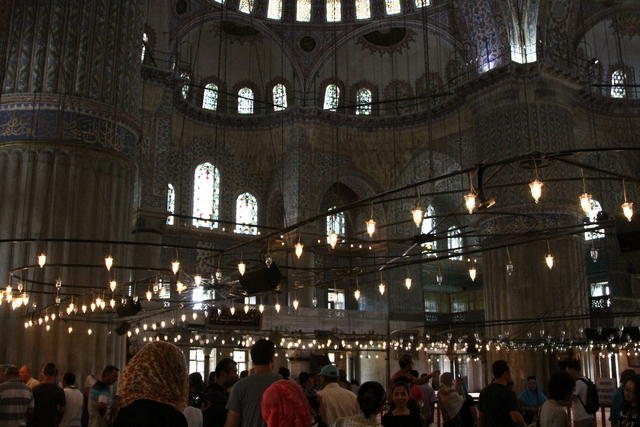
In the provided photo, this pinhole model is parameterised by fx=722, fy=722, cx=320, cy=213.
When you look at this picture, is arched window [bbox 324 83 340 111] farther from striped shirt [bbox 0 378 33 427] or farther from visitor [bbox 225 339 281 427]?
visitor [bbox 225 339 281 427]

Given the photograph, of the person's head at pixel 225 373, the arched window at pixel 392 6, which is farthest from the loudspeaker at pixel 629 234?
the arched window at pixel 392 6

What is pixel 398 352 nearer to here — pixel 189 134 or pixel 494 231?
pixel 494 231

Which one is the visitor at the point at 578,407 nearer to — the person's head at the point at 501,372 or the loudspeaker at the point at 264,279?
the person's head at the point at 501,372

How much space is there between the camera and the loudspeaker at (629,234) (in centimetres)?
814

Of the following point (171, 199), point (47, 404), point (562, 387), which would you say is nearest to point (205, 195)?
point (171, 199)

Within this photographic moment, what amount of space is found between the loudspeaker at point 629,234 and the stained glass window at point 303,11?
17175 mm

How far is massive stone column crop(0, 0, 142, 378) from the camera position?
1153 centimetres

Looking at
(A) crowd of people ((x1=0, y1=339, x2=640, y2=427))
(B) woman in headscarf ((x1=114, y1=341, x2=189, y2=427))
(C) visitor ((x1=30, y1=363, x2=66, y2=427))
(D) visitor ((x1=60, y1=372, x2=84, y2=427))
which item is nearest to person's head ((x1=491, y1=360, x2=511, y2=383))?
(A) crowd of people ((x1=0, y1=339, x2=640, y2=427))

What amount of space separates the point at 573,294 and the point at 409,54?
397 inches

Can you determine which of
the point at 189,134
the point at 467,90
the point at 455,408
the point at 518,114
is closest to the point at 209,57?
the point at 189,134

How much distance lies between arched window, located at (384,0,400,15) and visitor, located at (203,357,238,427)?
767 inches

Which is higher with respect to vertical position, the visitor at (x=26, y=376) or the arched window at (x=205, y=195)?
the arched window at (x=205, y=195)

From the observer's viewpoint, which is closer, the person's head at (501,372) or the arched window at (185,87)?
the person's head at (501,372)

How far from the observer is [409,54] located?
24203 mm
